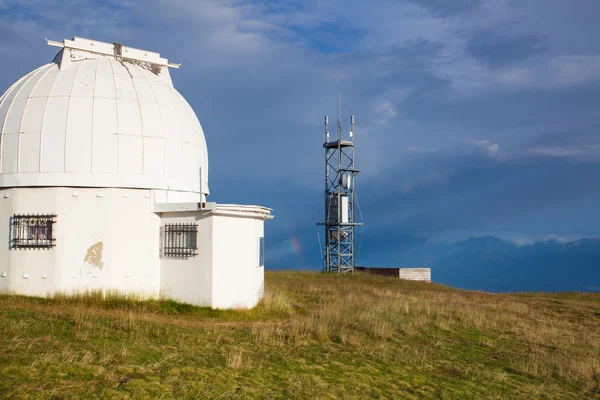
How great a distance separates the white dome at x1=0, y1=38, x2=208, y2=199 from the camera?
15.5 meters

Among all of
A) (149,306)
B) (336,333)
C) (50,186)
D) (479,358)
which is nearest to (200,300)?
(149,306)

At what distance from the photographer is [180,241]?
1568 centimetres

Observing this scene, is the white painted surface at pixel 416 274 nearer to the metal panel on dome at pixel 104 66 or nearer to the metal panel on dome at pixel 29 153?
the metal panel on dome at pixel 104 66

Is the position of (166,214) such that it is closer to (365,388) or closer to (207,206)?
(207,206)

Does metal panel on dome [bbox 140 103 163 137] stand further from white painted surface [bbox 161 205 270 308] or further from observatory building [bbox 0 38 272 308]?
white painted surface [bbox 161 205 270 308]

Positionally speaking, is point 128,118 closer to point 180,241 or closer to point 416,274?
point 180,241

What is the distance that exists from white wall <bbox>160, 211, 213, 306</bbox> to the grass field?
1.39 ft

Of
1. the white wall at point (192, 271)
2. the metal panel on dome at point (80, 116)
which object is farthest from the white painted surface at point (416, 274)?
the metal panel on dome at point (80, 116)

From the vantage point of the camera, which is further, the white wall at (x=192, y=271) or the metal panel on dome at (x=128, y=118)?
the metal panel on dome at (x=128, y=118)

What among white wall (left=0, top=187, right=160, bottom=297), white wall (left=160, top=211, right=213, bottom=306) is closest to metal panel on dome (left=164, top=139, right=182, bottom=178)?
white wall (left=0, top=187, right=160, bottom=297)

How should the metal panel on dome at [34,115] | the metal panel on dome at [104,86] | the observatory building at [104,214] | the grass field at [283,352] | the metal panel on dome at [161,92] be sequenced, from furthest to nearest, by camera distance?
the metal panel on dome at [161,92], the metal panel on dome at [104,86], the metal panel on dome at [34,115], the observatory building at [104,214], the grass field at [283,352]

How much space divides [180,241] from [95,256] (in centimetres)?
234

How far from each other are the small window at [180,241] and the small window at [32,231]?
119 inches

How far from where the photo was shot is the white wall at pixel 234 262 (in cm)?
1506
